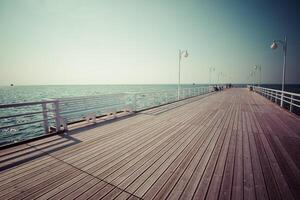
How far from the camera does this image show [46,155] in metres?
2.84

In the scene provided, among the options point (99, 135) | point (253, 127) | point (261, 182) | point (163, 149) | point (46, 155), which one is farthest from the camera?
point (253, 127)

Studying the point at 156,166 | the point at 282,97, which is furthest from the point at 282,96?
the point at 156,166

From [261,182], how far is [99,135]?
339 cm

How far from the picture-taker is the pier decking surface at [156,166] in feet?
6.05

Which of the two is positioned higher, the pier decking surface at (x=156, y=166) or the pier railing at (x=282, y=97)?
the pier railing at (x=282, y=97)

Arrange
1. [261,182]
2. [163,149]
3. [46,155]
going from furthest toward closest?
[163,149], [46,155], [261,182]

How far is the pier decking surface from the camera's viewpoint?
1.84 m

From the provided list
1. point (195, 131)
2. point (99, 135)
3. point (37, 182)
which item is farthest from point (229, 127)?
point (37, 182)

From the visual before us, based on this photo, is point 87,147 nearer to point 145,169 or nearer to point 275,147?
point 145,169

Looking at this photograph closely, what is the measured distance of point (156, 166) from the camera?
240 centimetres

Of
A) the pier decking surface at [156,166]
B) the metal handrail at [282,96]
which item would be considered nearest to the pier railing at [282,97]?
the metal handrail at [282,96]

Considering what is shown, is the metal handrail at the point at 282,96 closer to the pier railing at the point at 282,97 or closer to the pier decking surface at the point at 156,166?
the pier railing at the point at 282,97

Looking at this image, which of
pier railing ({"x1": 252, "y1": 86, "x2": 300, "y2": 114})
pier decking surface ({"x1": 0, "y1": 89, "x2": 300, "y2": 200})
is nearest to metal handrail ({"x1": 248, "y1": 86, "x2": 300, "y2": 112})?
pier railing ({"x1": 252, "y1": 86, "x2": 300, "y2": 114})

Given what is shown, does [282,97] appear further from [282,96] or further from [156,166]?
[156,166]
